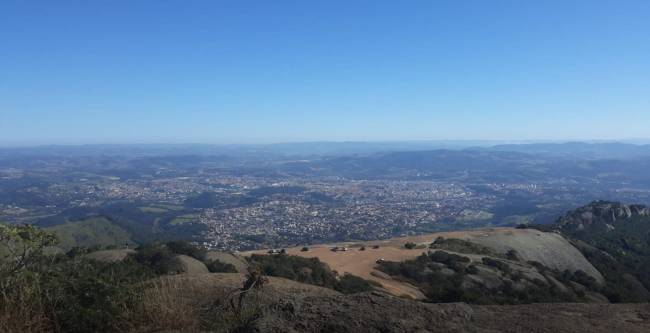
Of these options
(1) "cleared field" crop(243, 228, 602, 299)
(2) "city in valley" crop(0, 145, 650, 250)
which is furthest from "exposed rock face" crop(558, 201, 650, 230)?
(2) "city in valley" crop(0, 145, 650, 250)

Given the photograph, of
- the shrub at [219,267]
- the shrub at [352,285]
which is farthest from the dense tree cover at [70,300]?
the shrub at [352,285]

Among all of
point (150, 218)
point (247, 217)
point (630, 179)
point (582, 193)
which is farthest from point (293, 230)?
point (630, 179)

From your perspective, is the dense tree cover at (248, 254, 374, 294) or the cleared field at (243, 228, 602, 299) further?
the cleared field at (243, 228, 602, 299)

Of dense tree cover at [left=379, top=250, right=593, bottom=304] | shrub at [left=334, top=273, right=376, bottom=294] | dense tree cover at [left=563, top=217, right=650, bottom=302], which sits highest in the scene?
shrub at [left=334, top=273, right=376, bottom=294]

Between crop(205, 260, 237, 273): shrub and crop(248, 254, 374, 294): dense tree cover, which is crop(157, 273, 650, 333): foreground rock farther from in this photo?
crop(248, 254, 374, 294): dense tree cover

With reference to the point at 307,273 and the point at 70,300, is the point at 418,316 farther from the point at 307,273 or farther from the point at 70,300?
the point at 307,273

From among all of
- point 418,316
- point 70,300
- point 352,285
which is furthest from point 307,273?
point 70,300

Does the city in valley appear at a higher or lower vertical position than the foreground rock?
lower
